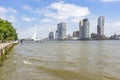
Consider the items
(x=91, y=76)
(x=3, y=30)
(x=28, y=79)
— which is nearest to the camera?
(x=28, y=79)

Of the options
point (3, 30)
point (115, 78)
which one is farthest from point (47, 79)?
point (3, 30)

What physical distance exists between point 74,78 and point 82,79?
769mm

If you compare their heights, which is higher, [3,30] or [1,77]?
[3,30]

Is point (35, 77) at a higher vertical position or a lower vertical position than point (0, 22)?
lower

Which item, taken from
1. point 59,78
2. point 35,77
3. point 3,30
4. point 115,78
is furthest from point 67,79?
point 3,30

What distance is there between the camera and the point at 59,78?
23.4 meters

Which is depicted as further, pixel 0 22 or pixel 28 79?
pixel 0 22

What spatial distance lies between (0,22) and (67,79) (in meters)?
71.4

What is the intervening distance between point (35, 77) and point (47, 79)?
1439 millimetres

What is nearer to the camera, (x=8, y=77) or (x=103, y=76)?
(x=8, y=77)

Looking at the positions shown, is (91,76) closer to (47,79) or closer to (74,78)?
(74,78)

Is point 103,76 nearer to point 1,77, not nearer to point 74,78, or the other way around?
point 74,78

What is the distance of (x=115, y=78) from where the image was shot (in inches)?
944

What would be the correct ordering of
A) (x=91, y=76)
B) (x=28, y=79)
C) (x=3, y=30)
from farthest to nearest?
(x=3, y=30)
(x=91, y=76)
(x=28, y=79)
